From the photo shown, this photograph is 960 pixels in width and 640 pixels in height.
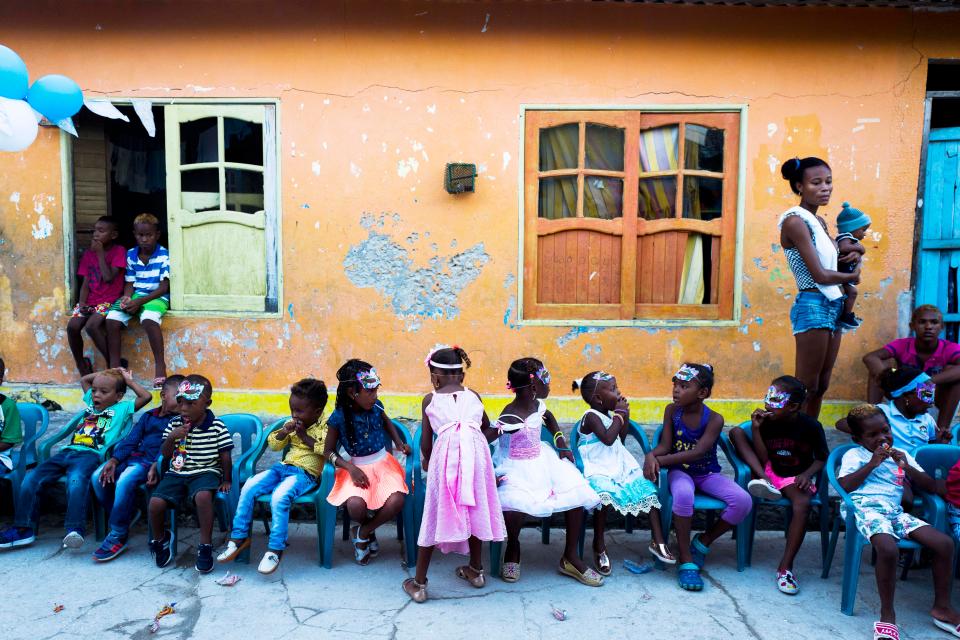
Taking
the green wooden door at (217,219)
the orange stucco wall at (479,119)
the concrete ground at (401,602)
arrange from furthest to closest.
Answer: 1. the green wooden door at (217,219)
2. the orange stucco wall at (479,119)
3. the concrete ground at (401,602)

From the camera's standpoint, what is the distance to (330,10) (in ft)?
19.0

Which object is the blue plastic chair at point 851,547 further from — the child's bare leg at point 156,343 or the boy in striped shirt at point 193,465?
the child's bare leg at point 156,343

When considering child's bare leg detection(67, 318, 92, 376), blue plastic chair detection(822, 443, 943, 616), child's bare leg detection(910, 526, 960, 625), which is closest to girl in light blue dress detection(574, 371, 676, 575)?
blue plastic chair detection(822, 443, 943, 616)

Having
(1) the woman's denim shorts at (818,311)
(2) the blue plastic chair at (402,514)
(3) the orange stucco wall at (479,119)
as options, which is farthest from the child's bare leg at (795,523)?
(3) the orange stucco wall at (479,119)

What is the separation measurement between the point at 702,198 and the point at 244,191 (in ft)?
12.5

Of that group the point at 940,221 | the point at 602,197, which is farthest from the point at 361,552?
the point at 940,221

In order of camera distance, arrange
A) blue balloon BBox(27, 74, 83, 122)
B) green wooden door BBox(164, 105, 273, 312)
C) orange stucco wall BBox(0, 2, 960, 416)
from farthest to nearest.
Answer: green wooden door BBox(164, 105, 273, 312) < orange stucco wall BBox(0, 2, 960, 416) < blue balloon BBox(27, 74, 83, 122)

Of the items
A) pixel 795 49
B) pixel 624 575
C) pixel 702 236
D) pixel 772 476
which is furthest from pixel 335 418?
pixel 795 49

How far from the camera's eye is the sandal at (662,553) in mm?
3744

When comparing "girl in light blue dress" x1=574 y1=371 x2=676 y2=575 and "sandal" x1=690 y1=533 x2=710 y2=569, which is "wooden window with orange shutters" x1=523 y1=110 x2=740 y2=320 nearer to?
"girl in light blue dress" x1=574 y1=371 x2=676 y2=575

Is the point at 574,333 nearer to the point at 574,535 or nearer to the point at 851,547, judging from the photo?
the point at 574,535

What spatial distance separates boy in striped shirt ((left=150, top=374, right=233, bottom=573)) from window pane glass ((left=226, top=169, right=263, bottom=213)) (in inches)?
96.4

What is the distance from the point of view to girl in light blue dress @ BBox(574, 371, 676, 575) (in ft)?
12.4

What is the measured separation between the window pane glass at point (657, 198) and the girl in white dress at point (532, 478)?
264cm
